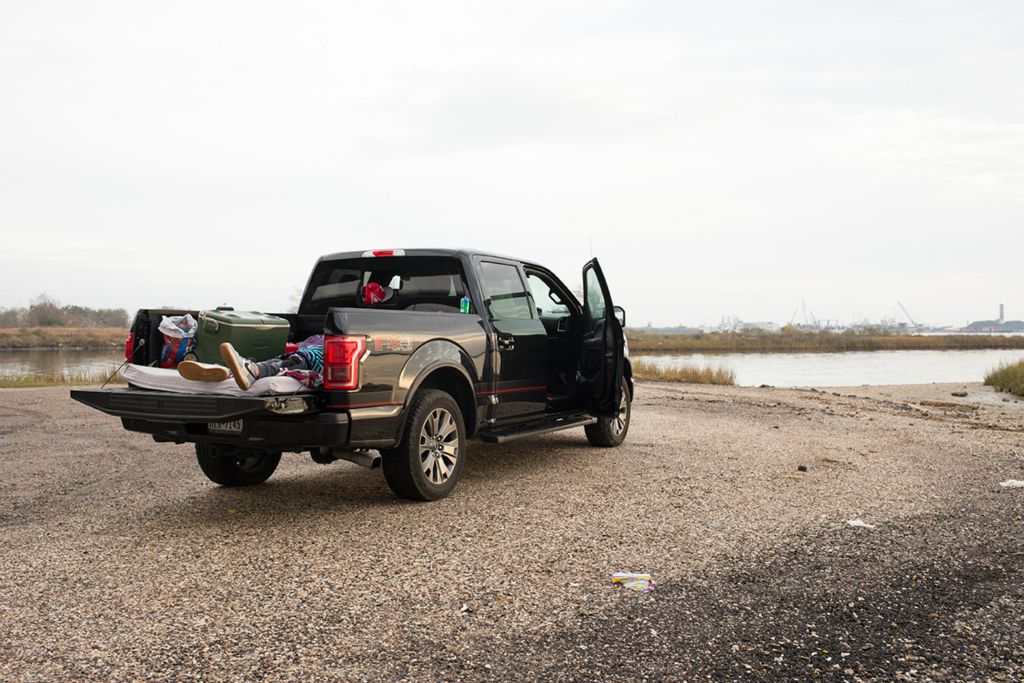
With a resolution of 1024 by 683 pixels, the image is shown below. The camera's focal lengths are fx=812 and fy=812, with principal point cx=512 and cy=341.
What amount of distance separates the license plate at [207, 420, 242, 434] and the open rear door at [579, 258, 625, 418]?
3779mm

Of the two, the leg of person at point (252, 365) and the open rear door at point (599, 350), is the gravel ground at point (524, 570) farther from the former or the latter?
the leg of person at point (252, 365)

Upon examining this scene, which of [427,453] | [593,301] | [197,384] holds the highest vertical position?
[593,301]

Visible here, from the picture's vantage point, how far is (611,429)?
909 cm

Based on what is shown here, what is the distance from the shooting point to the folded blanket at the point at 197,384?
521cm

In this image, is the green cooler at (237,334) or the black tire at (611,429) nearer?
the green cooler at (237,334)

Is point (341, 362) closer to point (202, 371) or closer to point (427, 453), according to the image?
point (202, 371)

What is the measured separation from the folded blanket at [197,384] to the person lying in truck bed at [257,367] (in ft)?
0.15

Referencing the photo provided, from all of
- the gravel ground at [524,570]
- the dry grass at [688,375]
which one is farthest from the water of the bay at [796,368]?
the gravel ground at [524,570]

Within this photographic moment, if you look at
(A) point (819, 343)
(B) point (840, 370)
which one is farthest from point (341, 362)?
(A) point (819, 343)

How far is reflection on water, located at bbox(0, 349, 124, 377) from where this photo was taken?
80.8ft

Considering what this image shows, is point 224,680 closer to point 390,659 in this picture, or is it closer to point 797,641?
point 390,659

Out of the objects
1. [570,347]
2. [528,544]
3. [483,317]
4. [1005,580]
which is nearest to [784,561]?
[1005,580]

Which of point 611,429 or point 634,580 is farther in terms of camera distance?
point 611,429

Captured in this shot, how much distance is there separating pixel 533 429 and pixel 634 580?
2.97m
